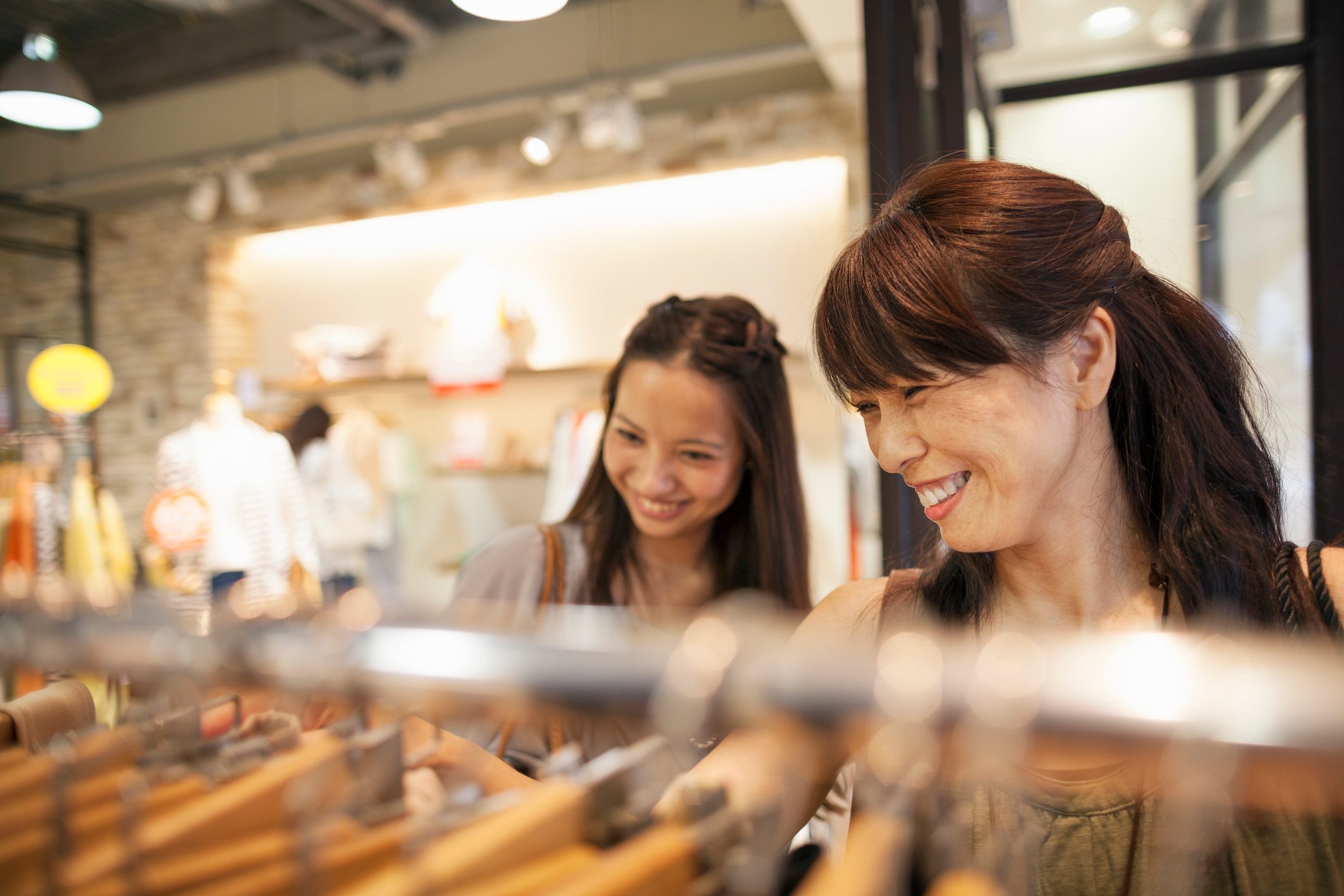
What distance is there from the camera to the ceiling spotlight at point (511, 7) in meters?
2.44

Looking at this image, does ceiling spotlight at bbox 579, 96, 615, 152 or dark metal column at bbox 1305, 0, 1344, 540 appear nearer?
dark metal column at bbox 1305, 0, 1344, 540

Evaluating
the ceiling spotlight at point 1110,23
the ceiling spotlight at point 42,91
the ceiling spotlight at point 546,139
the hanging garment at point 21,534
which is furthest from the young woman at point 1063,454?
the hanging garment at point 21,534

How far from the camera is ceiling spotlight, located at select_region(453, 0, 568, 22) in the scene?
8.02 ft

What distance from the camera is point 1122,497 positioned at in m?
1.19

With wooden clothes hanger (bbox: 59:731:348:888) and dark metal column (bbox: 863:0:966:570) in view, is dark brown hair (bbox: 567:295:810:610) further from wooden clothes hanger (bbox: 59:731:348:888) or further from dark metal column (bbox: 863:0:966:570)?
wooden clothes hanger (bbox: 59:731:348:888)

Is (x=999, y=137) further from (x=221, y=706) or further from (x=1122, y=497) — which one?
(x=221, y=706)

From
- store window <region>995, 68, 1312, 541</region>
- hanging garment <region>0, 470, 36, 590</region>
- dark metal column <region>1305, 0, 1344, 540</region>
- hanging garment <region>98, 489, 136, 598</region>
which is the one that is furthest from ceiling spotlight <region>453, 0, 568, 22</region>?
hanging garment <region>98, 489, 136, 598</region>

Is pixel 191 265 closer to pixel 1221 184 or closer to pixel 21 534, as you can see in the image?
pixel 21 534

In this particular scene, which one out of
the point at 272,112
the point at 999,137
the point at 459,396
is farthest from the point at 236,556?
the point at 999,137

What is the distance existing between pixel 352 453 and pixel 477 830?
4.67 m

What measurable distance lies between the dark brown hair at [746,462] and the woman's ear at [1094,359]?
73 centimetres

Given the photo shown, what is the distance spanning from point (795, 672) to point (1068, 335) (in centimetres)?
79

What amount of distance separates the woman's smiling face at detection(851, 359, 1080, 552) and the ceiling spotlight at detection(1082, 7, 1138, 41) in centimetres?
219

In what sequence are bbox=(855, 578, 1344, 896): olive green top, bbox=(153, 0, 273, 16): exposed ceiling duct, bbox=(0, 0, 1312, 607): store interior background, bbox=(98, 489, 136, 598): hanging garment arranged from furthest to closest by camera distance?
bbox=(98, 489, 136, 598): hanging garment, bbox=(153, 0, 273, 16): exposed ceiling duct, bbox=(0, 0, 1312, 607): store interior background, bbox=(855, 578, 1344, 896): olive green top
